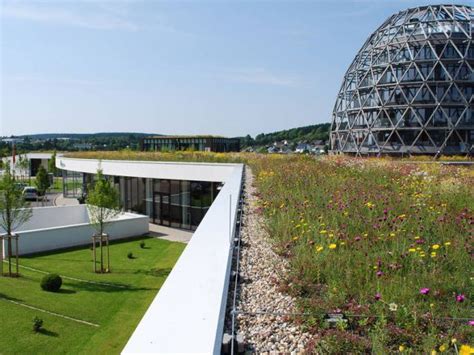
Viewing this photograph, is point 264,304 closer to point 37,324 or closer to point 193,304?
point 193,304

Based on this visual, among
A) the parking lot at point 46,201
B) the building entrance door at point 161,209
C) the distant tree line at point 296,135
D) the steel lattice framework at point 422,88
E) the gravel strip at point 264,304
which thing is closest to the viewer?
the gravel strip at point 264,304

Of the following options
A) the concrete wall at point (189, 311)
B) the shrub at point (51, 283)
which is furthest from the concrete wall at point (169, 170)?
the concrete wall at point (189, 311)

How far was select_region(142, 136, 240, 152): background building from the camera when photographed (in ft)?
143

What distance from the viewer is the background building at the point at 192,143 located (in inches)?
1714

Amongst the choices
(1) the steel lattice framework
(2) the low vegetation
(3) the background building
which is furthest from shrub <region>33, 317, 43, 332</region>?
(3) the background building

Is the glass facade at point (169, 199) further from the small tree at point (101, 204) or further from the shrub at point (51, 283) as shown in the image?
the shrub at point (51, 283)

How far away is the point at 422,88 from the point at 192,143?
70.1ft

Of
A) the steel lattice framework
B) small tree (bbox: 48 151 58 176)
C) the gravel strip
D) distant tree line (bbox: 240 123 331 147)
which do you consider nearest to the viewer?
the gravel strip

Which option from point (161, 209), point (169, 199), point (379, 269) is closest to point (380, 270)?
point (379, 269)

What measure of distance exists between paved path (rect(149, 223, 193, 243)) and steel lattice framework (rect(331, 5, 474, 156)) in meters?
20.1

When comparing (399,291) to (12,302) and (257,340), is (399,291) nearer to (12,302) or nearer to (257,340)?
Answer: (257,340)

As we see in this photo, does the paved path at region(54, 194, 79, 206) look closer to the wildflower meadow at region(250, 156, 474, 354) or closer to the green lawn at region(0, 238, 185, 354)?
the green lawn at region(0, 238, 185, 354)

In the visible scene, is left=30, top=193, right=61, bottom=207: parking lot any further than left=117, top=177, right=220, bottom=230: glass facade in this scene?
Yes

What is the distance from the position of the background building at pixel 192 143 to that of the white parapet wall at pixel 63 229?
19433 millimetres
